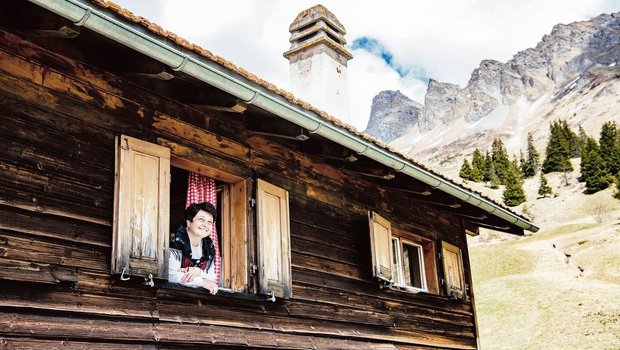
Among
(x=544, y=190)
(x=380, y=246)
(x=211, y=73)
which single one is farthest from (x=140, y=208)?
(x=544, y=190)

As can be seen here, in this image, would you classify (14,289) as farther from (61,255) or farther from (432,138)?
(432,138)

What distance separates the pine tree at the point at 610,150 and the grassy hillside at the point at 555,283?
11.0 feet

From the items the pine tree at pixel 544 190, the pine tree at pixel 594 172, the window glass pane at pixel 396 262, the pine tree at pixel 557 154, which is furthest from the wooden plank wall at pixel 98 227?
the pine tree at pixel 557 154

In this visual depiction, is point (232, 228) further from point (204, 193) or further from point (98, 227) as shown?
point (98, 227)

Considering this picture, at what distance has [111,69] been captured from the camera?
5.82 m

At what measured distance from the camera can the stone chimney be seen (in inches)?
457

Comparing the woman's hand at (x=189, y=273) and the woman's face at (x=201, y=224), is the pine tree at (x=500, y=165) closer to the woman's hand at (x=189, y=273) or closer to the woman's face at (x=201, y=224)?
the woman's face at (x=201, y=224)

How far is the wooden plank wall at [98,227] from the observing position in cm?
486

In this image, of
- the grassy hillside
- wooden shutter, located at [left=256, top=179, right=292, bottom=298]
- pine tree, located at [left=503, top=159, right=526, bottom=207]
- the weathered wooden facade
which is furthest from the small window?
pine tree, located at [left=503, top=159, right=526, bottom=207]

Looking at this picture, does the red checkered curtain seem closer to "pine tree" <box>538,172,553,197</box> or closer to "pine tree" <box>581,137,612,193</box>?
"pine tree" <box>581,137,612,193</box>

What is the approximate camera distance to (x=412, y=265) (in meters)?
10.8

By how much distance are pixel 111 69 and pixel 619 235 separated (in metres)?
36.7

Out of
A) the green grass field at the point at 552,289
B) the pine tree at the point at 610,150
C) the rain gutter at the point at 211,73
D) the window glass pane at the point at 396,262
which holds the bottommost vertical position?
the window glass pane at the point at 396,262

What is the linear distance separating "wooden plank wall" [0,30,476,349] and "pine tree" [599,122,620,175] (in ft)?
177
